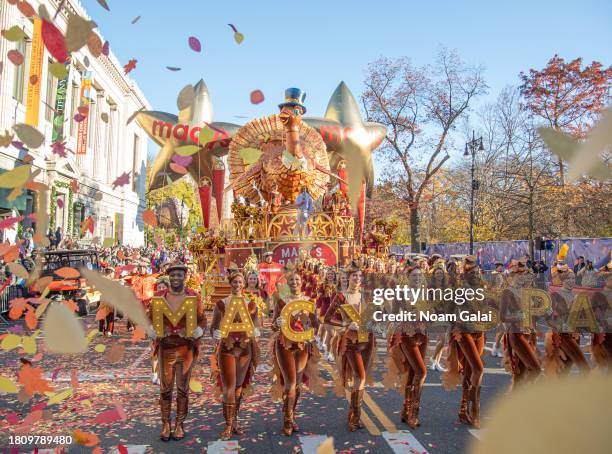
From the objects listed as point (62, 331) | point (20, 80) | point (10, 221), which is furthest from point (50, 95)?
point (62, 331)

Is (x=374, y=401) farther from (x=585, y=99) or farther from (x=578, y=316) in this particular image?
(x=585, y=99)

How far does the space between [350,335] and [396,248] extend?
132 feet

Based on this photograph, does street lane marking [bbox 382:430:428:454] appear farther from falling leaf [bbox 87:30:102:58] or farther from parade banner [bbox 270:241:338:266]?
parade banner [bbox 270:241:338:266]

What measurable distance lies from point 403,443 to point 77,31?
4314mm

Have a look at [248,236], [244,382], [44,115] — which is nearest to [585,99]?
[248,236]

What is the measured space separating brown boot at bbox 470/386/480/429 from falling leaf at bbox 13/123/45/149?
15.3ft

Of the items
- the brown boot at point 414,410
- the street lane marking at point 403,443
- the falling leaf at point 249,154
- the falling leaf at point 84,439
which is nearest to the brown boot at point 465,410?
the brown boot at point 414,410

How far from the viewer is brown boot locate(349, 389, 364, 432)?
16.0 ft

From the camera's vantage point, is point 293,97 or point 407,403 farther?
point 293,97

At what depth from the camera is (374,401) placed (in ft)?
19.7

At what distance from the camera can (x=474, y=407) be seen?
4.98 m

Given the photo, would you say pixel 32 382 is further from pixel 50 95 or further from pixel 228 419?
pixel 50 95

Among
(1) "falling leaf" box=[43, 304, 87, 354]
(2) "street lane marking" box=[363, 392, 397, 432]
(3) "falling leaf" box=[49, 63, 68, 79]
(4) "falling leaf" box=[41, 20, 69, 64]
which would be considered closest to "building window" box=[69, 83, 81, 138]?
(2) "street lane marking" box=[363, 392, 397, 432]

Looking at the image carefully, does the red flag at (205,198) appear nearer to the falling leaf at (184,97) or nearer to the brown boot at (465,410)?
the brown boot at (465,410)
